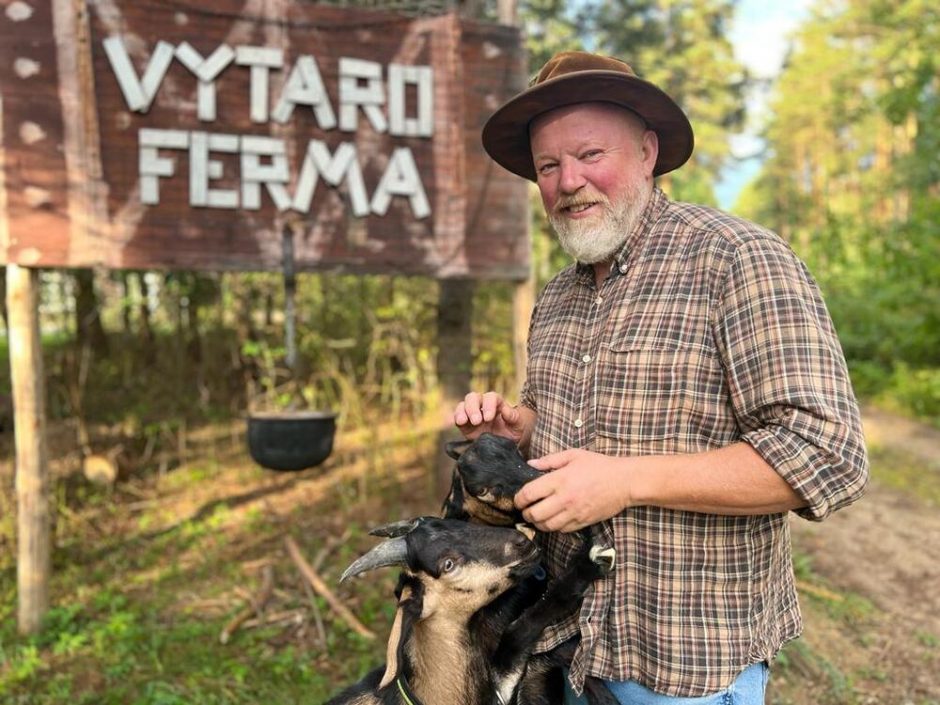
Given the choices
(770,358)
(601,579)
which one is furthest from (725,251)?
(601,579)

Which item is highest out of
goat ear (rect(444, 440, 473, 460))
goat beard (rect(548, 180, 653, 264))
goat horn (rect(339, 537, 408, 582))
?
goat beard (rect(548, 180, 653, 264))

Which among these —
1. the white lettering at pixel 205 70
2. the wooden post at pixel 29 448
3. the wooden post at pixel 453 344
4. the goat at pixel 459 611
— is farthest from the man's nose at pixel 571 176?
the wooden post at pixel 453 344

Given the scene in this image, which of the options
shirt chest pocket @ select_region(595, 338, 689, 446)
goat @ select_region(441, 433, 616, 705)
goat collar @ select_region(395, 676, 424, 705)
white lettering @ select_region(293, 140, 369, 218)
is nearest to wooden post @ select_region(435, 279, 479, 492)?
white lettering @ select_region(293, 140, 369, 218)

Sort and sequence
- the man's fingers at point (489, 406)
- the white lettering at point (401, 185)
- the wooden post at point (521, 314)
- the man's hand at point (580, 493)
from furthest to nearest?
the wooden post at point (521, 314)
the white lettering at point (401, 185)
the man's fingers at point (489, 406)
the man's hand at point (580, 493)

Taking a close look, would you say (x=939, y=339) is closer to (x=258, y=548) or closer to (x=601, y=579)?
(x=258, y=548)

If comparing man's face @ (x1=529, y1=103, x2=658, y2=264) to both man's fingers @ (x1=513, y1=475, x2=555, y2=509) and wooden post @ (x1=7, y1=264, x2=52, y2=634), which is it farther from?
wooden post @ (x1=7, y1=264, x2=52, y2=634)

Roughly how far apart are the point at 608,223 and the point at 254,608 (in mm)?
4424

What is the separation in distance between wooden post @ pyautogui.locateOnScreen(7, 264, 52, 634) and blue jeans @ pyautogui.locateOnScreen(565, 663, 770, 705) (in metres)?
4.51

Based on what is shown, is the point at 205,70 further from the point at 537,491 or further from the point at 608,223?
the point at 537,491

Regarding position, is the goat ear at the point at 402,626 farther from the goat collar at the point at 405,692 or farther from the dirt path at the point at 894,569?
the dirt path at the point at 894,569

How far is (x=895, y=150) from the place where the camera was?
2839cm

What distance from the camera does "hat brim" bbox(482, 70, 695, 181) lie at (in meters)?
2.04

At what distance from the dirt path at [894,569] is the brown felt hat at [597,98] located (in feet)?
12.7

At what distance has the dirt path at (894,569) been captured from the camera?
15.3 ft
